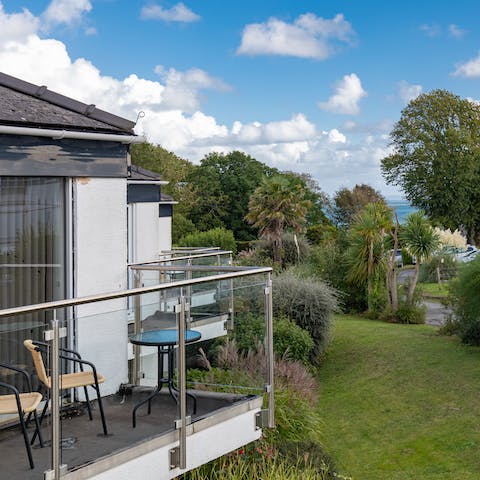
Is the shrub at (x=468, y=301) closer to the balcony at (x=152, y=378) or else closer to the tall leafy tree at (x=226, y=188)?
the balcony at (x=152, y=378)

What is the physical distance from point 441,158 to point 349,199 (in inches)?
423

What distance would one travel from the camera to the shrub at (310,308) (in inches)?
741

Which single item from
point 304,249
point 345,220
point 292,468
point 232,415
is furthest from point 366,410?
point 345,220

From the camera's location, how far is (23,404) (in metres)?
5.45

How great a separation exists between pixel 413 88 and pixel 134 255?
54792 mm

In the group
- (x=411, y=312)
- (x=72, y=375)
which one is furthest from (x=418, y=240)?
(x=72, y=375)

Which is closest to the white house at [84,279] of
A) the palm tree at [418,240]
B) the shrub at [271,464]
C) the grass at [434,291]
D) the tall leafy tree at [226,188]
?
the shrub at [271,464]

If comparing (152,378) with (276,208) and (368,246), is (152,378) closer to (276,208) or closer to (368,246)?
(368,246)

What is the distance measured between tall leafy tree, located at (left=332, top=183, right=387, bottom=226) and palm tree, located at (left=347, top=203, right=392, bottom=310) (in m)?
39.6

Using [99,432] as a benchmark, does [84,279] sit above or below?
above

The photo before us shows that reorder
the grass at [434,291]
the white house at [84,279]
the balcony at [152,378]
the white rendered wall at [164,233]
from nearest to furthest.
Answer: the balcony at [152,378] < the white house at [84,279] < the white rendered wall at [164,233] < the grass at [434,291]

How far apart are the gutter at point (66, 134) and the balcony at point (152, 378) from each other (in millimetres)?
1726

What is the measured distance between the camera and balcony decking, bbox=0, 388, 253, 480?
5.37 m

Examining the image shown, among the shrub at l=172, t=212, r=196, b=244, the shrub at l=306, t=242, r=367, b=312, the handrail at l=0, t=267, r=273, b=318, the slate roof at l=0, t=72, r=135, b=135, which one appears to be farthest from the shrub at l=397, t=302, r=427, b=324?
the shrub at l=172, t=212, r=196, b=244
